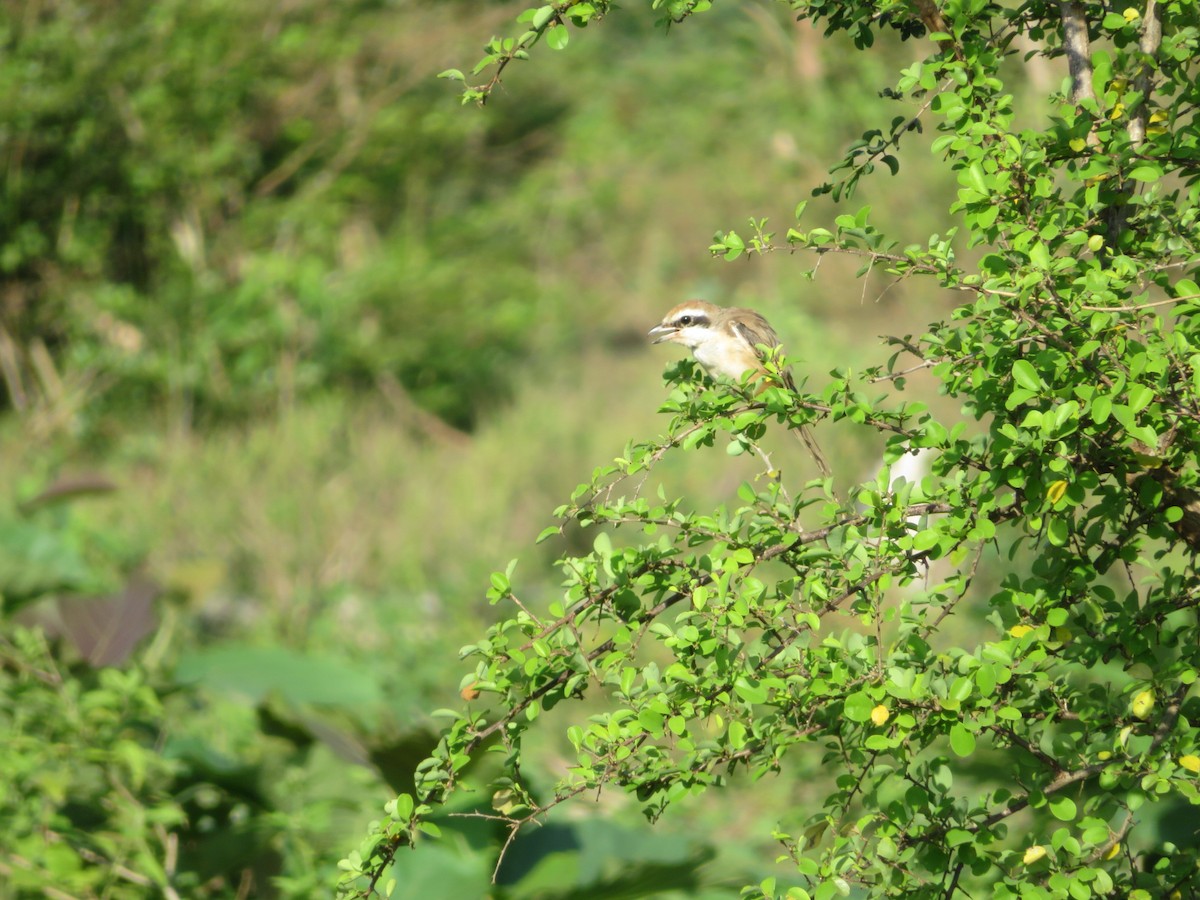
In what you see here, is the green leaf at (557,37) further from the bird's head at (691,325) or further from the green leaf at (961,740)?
the bird's head at (691,325)

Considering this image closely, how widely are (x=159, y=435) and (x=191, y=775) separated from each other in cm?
844

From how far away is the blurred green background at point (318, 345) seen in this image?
5.67 meters

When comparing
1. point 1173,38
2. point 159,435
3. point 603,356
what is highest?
point 603,356

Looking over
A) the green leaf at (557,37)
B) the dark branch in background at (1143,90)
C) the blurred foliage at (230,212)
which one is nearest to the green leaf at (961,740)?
the dark branch in background at (1143,90)

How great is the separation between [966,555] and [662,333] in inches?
123

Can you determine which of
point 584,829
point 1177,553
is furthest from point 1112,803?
point 1177,553

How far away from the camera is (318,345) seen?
41.1 feet

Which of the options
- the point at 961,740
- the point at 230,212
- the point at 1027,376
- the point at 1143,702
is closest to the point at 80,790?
the point at 961,740

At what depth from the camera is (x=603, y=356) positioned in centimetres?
1711

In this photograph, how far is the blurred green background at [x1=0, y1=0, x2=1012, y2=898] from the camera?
223 inches

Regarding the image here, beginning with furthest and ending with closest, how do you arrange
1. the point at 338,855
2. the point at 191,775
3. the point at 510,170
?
the point at 510,170
the point at 191,775
the point at 338,855

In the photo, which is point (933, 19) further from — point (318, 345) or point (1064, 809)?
point (318, 345)

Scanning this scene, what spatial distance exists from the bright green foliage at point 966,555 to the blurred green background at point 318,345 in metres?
1.72

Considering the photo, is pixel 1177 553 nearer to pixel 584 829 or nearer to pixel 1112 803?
pixel 584 829
